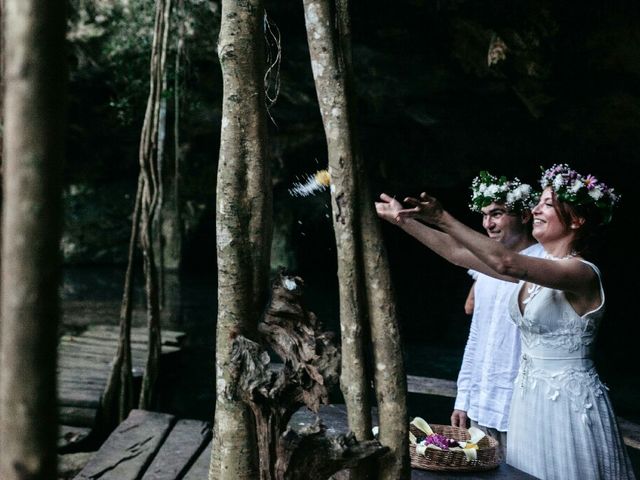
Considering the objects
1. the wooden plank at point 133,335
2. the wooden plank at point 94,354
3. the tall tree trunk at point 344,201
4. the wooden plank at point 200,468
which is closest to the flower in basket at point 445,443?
the tall tree trunk at point 344,201

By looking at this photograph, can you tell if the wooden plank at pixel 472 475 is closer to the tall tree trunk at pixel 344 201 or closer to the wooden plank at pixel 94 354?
the tall tree trunk at pixel 344 201

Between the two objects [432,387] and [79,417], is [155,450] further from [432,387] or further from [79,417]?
[432,387]

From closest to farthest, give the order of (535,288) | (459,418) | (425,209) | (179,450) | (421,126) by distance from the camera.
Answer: (425,209)
(535,288)
(459,418)
(179,450)
(421,126)

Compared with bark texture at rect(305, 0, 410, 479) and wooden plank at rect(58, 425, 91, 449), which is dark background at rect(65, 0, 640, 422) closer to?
wooden plank at rect(58, 425, 91, 449)

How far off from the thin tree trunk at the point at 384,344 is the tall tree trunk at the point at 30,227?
167cm

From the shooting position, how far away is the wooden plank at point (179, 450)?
4.14 metres

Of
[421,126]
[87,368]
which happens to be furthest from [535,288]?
[421,126]

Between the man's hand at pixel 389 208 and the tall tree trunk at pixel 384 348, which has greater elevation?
the man's hand at pixel 389 208

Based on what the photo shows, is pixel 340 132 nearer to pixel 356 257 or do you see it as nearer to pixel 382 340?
pixel 356 257

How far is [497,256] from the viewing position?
106 inches

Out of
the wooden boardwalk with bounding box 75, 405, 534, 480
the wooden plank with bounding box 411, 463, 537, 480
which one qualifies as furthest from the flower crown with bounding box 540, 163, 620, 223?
the wooden boardwalk with bounding box 75, 405, 534, 480

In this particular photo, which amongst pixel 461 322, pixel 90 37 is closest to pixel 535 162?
pixel 461 322

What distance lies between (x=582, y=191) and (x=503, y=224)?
2.54ft

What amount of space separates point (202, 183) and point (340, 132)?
43.5 ft
